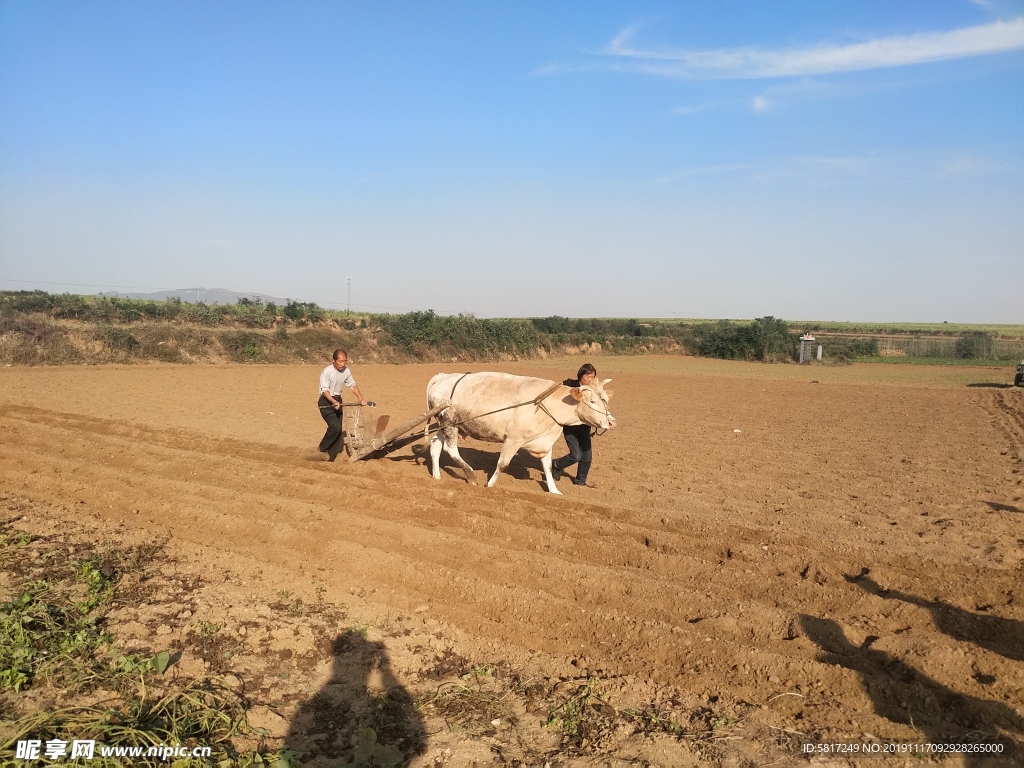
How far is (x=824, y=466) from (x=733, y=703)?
367 inches

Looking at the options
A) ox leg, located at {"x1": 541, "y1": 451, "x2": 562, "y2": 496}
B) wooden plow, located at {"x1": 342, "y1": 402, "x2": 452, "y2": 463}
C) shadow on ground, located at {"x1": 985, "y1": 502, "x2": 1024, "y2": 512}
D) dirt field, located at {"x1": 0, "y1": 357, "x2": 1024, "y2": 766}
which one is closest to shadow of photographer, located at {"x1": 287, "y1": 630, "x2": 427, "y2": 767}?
dirt field, located at {"x1": 0, "y1": 357, "x2": 1024, "y2": 766}

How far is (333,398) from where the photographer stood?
10711mm

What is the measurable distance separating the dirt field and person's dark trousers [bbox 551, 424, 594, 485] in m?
0.36

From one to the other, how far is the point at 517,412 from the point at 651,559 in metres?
3.40

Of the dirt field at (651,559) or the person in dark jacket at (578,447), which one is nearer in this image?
the dirt field at (651,559)

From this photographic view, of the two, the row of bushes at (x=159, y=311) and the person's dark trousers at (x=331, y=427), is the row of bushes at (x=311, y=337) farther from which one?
the person's dark trousers at (x=331, y=427)

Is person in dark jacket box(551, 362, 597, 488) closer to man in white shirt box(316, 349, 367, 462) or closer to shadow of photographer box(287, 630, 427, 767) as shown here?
man in white shirt box(316, 349, 367, 462)

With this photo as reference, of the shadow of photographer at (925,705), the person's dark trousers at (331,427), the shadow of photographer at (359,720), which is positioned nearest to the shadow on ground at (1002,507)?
the shadow of photographer at (925,705)

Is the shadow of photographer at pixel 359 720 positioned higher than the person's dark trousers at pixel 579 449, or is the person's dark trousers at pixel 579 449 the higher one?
the person's dark trousers at pixel 579 449

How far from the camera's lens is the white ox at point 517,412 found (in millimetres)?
9695

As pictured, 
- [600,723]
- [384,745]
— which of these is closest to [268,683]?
[384,745]

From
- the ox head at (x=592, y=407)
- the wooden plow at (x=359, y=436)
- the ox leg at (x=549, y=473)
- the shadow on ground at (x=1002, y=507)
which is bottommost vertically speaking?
the shadow on ground at (x=1002, y=507)

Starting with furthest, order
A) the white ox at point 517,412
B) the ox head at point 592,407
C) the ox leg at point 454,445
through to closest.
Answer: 1. the ox leg at point 454,445
2. the white ox at point 517,412
3. the ox head at point 592,407

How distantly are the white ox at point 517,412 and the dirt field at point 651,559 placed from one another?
2.17 ft
